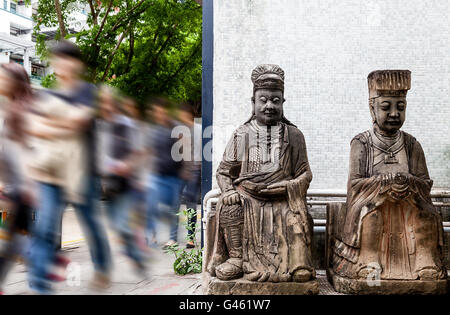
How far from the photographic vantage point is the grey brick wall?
404 centimetres

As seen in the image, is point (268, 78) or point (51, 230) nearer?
point (268, 78)

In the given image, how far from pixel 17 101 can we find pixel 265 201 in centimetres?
238

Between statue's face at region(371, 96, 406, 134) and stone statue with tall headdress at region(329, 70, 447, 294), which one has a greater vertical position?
statue's face at region(371, 96, 406, 134)

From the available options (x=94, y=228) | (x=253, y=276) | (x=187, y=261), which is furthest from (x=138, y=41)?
(x=253, y=276)

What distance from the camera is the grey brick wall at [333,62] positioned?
404 cm

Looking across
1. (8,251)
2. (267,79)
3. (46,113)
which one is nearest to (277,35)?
(267,79)

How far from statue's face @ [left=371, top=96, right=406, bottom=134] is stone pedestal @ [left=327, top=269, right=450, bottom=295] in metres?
1.17

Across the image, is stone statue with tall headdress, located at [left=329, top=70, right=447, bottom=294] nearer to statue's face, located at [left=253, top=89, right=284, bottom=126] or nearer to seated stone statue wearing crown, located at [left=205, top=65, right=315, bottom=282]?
seated stone statue wearing crown, located at [left=205, top=65, right=315, bottom=282]

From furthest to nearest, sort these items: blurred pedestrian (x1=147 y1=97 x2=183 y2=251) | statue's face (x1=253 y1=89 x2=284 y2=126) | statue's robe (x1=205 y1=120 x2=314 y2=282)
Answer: blurred pedestrian (x1=147 y1=97 x2=183 y2=251) → statue's face (x1=253 y1=89 x2=284 y2=126) → statue's robe (x1=205 y1=120 x2=314 y2=282)

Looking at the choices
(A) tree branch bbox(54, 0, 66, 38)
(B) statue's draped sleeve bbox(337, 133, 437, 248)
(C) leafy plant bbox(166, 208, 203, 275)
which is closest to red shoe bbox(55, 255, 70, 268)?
(C) leafy plant bbox(166, 208, 203, 275)

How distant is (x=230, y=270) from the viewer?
2.75 m

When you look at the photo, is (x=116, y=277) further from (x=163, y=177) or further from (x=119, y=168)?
(x=163, y=177)

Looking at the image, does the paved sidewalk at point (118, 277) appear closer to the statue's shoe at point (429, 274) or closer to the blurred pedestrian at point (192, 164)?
the statue's shoe at point (429, 274)

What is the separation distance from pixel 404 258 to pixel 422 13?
273cm
